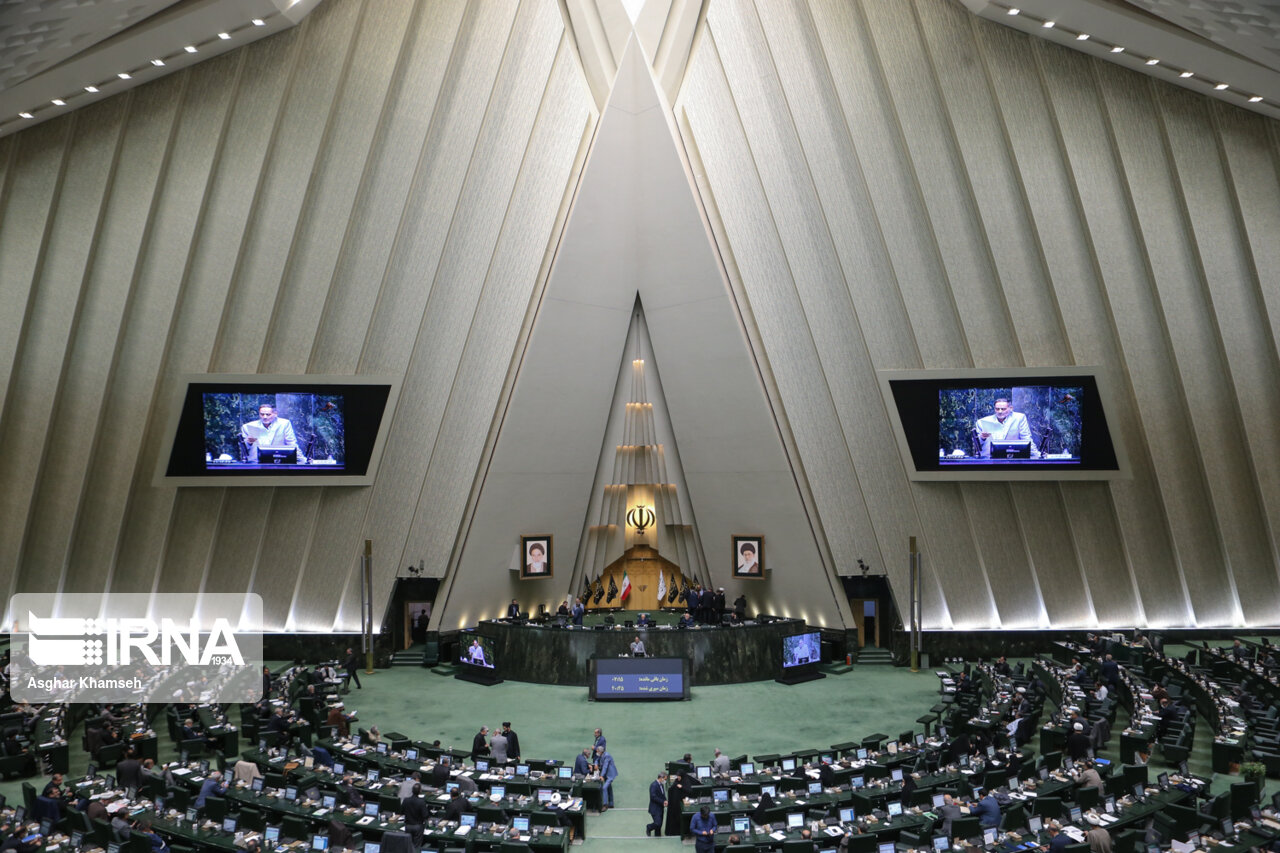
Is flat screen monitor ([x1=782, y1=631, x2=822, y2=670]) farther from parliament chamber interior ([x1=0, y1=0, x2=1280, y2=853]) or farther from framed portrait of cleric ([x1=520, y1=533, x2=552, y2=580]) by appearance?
framed portrait of cleric ([x1=520, y1=533, x2=552, y2=580])

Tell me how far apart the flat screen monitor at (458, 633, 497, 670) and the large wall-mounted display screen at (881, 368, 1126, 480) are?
10783mm

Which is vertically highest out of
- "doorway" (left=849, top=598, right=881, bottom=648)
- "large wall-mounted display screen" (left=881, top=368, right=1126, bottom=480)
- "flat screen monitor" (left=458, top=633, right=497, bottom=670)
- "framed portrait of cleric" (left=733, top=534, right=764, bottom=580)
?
"large wall-mounted display screen" (left=881, top=368, right=1126, bottom=480)

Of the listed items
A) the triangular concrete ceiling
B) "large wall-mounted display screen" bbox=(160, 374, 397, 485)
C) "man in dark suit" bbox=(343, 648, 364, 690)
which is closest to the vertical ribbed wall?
the triangular concrete ceiling

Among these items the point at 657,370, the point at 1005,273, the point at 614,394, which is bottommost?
the point at 614,394

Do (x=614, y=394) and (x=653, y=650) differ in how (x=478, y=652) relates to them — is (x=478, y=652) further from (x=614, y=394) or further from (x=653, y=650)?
(x=614, y=394)

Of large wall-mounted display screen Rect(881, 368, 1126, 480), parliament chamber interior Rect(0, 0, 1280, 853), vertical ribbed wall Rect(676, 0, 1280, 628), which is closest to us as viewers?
parliament chamber interior Rect(0, 0, 1280, 853)

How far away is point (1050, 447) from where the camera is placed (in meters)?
19.4

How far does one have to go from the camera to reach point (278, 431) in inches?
790

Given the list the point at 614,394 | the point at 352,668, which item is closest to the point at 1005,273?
the point at 614,394

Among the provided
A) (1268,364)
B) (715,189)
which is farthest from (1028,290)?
(715,189)

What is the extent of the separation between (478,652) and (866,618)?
9878 mm

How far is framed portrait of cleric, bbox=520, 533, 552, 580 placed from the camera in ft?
74.7

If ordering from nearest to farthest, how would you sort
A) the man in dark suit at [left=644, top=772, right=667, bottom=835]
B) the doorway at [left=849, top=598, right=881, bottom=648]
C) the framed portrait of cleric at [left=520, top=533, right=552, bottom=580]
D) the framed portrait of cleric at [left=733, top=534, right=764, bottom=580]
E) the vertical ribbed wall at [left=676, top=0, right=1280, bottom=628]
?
the man in dark suit at [left=644, top=772, right=667, bottom=835] → the vertical ribbed wall at [left=676, top=0, right=1280, bottom=628] → the doorway at [left=849, top=598, right=881, bottom=648] → the framed portrait of cleric at [left=520, top=533, right=552, bottom=580] → the framed portrait of cleric at [left=733, top=534, right=764, bottom=580]

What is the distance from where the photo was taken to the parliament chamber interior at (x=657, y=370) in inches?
647
